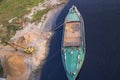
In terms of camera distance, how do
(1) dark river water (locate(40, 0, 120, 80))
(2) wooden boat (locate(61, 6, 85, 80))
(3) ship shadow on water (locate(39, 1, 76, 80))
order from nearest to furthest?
(2) wooden boat (locate(61, 6, 85, 80)) → (1) dark river water (locate(40, 0, 120, 80)) → (3) ship shadow on water (locate(39, 1, 76, 80))

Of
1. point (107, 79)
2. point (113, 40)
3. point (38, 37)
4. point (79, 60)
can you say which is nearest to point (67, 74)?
point (79, 60)

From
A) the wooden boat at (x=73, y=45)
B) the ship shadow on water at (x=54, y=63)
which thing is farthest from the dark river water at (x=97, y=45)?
the wooden boat at (x=73, y=45)

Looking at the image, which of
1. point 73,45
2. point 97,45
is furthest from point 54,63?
point 97,45

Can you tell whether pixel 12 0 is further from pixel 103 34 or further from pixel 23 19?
pixel 103 34

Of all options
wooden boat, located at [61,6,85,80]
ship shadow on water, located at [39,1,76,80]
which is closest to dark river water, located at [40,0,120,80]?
ship shadow on water, located at [39,1,76,80]

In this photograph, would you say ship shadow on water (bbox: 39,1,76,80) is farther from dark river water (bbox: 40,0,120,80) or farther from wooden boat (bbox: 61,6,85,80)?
wooden boat (bbox: 61,6,85,80)

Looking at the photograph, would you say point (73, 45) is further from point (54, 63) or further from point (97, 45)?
point (54, 63)
